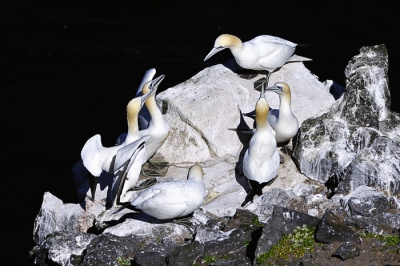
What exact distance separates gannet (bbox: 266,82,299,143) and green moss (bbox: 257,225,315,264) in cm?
243

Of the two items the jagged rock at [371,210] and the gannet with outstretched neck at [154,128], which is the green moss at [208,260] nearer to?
the jagged rock at [371,210]

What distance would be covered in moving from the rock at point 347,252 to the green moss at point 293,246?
34 centimetres

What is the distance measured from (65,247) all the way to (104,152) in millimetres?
1655

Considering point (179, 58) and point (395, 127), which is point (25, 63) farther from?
point (395, 127)

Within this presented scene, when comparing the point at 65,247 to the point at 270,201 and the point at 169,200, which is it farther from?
the point at 270,201

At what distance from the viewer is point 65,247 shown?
10070mm

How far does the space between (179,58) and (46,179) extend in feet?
13.5

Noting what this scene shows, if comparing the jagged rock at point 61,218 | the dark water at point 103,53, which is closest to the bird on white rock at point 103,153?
the jagged rock at point 61,218

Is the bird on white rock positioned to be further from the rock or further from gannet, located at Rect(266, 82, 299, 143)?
the rock

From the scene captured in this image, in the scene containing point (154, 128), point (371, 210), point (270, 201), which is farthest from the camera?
point (154, 128)

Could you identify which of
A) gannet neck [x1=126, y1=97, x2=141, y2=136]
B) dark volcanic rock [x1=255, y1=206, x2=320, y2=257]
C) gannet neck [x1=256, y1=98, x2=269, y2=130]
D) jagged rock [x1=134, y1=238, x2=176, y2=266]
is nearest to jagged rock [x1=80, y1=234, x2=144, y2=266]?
jagged rock [x1=134, y1=238, x2=176, y2=266]

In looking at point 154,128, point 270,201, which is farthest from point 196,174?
point 154,128

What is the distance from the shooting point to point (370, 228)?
9.46 metres

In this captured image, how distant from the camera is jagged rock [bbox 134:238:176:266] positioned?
9328 millimetres
